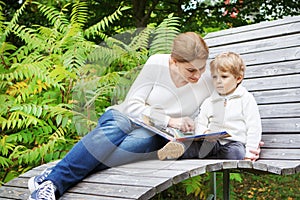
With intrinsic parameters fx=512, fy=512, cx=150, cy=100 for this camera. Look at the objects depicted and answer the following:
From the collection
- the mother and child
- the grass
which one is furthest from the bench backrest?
the grass

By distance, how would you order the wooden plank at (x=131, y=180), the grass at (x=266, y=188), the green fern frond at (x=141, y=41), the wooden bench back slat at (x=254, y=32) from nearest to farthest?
the wooden plank at (x=131, y=180)
the wooden bench back slat at (x=254, y=32)
the green fern frond at (x=141, y=41)
the grass at (x=266, y=188)

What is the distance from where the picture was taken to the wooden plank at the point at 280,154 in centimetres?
237

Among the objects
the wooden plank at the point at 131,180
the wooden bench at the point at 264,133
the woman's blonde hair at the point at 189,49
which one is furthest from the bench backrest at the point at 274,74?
the wooden plank at the point at 131,180

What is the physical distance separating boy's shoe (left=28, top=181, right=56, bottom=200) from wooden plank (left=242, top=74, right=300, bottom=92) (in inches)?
53.6

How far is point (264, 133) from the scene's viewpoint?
2684 mm

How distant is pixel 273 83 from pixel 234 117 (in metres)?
0.53

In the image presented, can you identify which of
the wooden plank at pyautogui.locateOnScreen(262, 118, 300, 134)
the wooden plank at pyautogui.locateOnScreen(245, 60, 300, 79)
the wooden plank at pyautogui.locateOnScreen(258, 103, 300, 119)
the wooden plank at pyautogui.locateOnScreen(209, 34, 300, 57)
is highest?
the wooden plank at pyautogui.locateOnScreen(209, 34, 300, 57)

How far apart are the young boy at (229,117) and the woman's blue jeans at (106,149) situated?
212mm

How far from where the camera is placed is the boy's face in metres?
2.47

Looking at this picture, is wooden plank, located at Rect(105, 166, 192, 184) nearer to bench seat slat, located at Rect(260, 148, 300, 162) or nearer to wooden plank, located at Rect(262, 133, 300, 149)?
bench seat slat, located at Rect(260, 148, 300, 162)

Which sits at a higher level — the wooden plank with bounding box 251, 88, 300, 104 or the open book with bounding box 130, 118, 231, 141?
the wooden plank with bounding box 251, 88, 300, 104

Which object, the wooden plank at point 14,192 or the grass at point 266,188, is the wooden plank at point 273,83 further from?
the grass at point 266,188

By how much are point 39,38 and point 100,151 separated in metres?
1.86

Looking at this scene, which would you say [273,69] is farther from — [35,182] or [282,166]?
[35,182]
